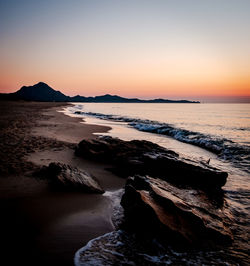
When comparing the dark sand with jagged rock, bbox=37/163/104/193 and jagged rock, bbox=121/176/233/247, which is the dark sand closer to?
jagged rock, bbox=37/163/104/193

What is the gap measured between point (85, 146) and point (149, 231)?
572 centimetres

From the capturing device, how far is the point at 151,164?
6.61 m

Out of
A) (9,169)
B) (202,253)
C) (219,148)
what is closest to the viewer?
(202,253)

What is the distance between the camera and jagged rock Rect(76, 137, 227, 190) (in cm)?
589

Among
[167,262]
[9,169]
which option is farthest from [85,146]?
[167,262]

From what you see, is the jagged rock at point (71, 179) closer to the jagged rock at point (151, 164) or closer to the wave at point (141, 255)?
the jagged rock at point (151, 164)

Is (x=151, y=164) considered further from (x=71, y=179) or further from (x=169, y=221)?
(x=169, y=221)

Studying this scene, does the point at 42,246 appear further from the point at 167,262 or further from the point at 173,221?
the point at 173,221

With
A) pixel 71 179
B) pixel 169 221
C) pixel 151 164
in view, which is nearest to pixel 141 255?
pixel 169 221

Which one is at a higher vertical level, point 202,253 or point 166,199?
point 166,199

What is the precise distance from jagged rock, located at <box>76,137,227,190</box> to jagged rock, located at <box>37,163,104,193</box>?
1.69 meters

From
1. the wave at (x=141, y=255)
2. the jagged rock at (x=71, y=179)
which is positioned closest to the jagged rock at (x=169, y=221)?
the wave at (x=141, y=255)

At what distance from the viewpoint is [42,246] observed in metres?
2.78

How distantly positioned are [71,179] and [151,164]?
2.99 meters
